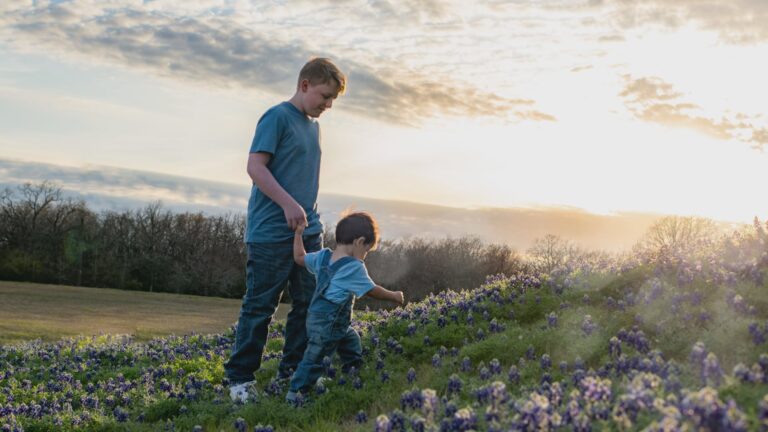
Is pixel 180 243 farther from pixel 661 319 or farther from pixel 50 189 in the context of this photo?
pixel 661 319

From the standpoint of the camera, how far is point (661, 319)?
7.53 meters

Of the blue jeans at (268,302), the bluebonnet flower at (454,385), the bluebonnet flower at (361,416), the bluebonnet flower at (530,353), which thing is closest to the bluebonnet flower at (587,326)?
the bluebonnet flower at (530,353)

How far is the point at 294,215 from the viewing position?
7.87m

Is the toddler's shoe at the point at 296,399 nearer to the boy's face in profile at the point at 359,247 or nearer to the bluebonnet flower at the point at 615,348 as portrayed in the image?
the boy's face in profile at the point at 359,247

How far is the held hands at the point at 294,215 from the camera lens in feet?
25.8

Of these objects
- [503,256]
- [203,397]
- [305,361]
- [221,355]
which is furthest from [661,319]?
[503,256]

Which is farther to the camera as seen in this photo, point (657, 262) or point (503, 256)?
point (503, 256)

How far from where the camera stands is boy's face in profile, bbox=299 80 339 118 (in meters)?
8.26

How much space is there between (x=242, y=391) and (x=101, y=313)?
136 ft

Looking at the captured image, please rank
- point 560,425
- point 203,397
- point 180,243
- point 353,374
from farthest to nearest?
point 180,243, point 203,397, point 353,374, point 560,425

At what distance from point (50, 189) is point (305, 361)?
95.0 meters

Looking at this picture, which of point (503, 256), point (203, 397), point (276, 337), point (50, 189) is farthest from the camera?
point (50, 189)

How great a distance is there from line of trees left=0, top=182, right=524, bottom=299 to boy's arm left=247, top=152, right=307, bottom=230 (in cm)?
5334

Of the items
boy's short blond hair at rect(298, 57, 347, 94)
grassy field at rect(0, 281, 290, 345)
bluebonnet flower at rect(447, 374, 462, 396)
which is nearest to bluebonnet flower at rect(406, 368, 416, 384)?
bluebonnet flower at rect(447, 374, 462, 396)
